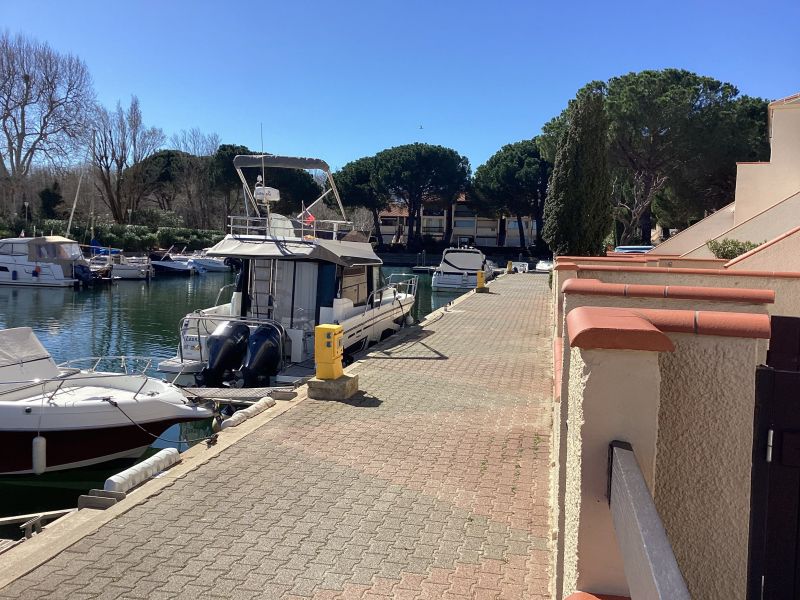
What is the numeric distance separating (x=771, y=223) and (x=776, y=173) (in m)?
3.78

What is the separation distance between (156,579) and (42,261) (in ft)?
120

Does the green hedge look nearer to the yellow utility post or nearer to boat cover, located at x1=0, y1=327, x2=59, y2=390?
boat cover, located at x1=0, y1=327, x2=59, y2=390

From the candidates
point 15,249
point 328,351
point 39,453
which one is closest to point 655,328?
point 328,351

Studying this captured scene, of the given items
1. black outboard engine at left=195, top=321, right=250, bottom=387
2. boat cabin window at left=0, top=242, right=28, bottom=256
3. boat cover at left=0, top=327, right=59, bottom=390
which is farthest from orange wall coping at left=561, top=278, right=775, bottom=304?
boat cabin window at left=0, top=242, right=28, bottom=256

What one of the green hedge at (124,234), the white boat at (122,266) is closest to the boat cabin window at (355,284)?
the white boat at (122,266)

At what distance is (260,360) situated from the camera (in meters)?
11.4

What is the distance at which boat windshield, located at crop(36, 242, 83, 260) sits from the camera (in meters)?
36.2

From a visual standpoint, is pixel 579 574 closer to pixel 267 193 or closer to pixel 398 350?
pixel 398 350

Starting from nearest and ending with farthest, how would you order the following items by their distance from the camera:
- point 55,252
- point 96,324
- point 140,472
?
1. point 140,472
2. point 96,324
3. point 55,252

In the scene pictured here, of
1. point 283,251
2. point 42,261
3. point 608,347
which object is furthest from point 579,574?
point 42,261

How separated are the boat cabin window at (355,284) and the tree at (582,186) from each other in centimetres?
848

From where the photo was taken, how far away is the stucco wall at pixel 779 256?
30.9 ft

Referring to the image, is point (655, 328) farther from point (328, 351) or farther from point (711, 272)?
point (328, 351)

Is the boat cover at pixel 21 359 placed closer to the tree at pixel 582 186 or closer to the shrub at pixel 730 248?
the shrub at pixel 730 248
